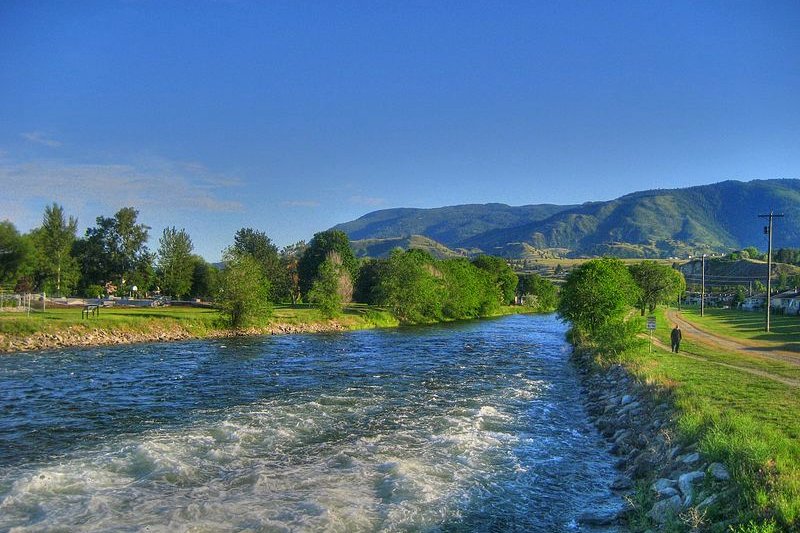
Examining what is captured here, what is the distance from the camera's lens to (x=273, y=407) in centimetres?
2256

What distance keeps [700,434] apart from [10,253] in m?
83.6

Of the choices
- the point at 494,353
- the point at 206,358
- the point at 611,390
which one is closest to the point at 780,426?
the point at 611,390

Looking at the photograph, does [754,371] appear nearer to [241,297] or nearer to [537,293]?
[241,297]

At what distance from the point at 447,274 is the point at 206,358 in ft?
211

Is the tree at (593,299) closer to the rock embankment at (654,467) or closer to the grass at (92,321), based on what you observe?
the rock embankment at (654,467)

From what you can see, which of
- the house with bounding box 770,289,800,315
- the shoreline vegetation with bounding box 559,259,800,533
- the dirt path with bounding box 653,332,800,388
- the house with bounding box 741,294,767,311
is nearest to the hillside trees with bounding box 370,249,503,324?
the house with bounding box 770,289,800,315

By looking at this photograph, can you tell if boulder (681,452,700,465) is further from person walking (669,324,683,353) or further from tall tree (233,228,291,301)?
tall tree (233,228,291,301)

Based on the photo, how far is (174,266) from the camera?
88938mm

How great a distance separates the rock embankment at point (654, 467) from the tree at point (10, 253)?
77192 mm

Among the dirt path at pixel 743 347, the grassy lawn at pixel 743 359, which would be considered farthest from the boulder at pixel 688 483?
the dirt path at pixel 743 347

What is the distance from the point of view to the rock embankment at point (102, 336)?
135 ft

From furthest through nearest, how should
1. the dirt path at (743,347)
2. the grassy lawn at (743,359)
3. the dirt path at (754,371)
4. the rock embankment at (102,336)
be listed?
the rock embankment at (102,336) → the dirt path at (743,347) → the grassy lawn at (743,359) → the dirt path at (754,371)

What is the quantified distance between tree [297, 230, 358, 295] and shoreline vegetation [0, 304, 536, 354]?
3340 centimetres

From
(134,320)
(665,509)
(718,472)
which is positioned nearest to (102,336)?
(134,320)
